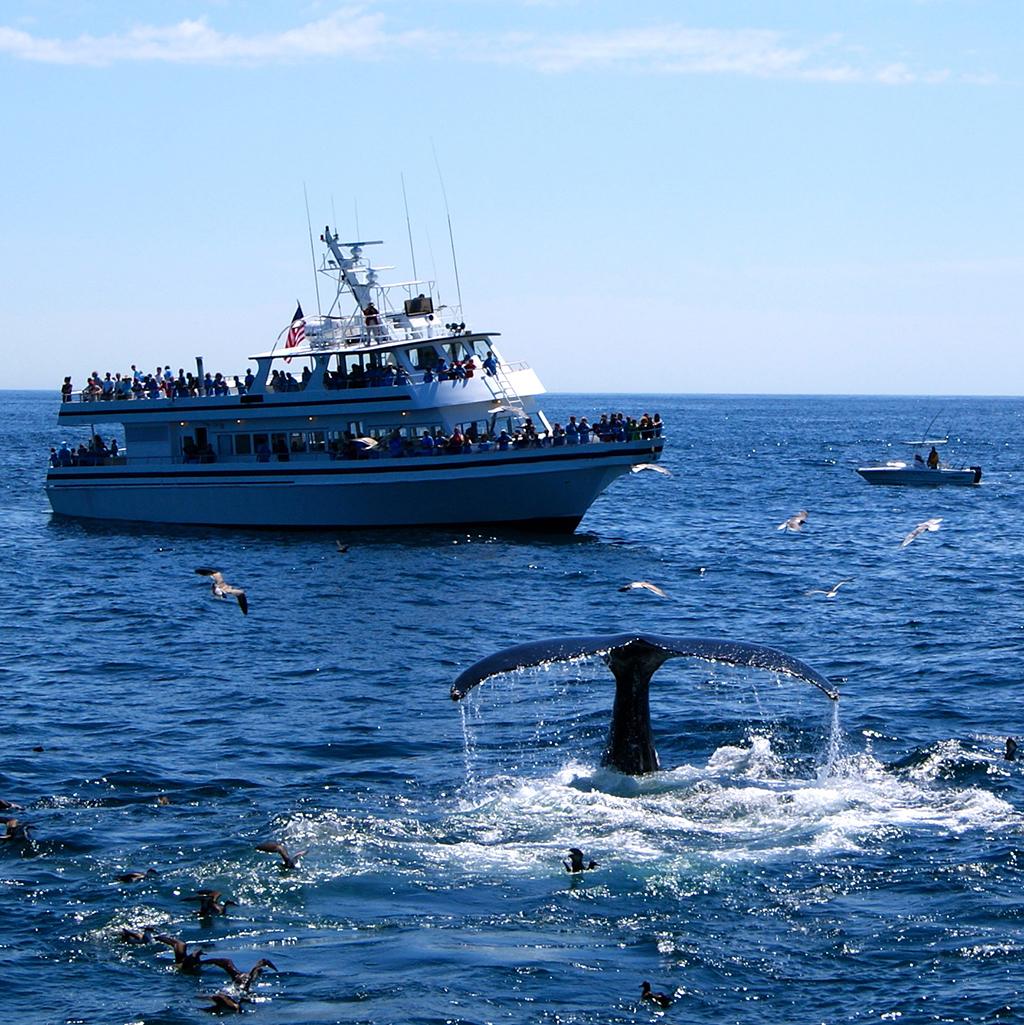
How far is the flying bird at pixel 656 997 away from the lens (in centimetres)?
1683

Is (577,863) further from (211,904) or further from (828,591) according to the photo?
(828,591)

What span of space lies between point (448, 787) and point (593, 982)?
8.31m

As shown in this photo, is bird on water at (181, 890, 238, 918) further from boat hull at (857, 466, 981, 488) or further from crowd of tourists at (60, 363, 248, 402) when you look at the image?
boat hull at (857, 466, 981, 488)

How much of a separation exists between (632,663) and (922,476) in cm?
7385

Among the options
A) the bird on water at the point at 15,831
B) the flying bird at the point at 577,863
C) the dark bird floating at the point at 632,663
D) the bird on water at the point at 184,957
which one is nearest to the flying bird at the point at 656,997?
the flying bird at the point at 577,863

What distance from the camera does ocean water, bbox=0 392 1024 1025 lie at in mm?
17688

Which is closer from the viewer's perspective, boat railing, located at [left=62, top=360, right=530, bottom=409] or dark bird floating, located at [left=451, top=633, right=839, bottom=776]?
dark bird floating, located at [left=451, top=633, right=839, bottom=776]

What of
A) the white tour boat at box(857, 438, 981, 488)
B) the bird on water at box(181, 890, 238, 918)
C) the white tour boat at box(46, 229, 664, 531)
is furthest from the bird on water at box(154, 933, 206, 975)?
the white tour boat at box(857, 438, 981, 488)

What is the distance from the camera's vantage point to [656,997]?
16.9 metres

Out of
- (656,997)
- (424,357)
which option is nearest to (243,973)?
(656,997)

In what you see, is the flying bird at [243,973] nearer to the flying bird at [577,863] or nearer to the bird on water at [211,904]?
the bird on water at [211,904]

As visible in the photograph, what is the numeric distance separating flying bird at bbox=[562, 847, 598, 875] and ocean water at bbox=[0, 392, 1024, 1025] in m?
0.16

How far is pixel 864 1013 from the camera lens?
16.8 metres

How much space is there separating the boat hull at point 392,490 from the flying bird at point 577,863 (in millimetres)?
36489
